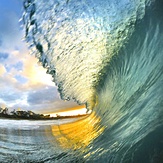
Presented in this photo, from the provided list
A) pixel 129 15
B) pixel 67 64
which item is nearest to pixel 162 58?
pixel 129 15

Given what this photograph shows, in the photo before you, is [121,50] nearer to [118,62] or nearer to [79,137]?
[118,62]

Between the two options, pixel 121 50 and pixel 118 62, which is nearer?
pixel 121 50

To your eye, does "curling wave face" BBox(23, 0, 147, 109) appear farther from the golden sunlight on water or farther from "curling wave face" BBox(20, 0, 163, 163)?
the golden sunlight on water

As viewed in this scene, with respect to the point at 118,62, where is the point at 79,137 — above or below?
below

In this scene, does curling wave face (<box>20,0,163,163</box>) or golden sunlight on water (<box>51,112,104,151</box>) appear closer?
curling wave face (<box>20,0,163,163</box>)

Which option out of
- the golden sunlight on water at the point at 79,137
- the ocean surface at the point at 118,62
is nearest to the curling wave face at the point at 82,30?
the ocean surface at the point at 118,62

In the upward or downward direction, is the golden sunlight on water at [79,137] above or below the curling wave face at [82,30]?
below

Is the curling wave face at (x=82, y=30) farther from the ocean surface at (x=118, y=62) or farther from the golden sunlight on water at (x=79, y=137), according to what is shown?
the golden sunlight on water at (x=79, y=137)

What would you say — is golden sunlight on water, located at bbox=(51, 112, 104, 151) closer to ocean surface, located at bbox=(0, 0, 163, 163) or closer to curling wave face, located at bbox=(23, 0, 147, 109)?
ocean surface, located at bbox=(0, 0, 163, 163)

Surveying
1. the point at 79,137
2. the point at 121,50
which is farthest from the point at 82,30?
the point at 79,137

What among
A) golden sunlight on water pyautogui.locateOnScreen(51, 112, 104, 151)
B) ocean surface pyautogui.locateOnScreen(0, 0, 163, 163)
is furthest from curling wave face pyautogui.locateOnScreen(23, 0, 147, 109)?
golden sunlight on water pyautogui.locateOnScreen(51, 112, 104, 151)

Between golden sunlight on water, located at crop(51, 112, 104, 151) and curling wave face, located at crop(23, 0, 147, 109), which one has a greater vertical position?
curling wave face, located at crop(23, 0, 147, 109)

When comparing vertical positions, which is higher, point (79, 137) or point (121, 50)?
point (121, 50)

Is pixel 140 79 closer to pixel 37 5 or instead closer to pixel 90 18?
pixel 90 18
